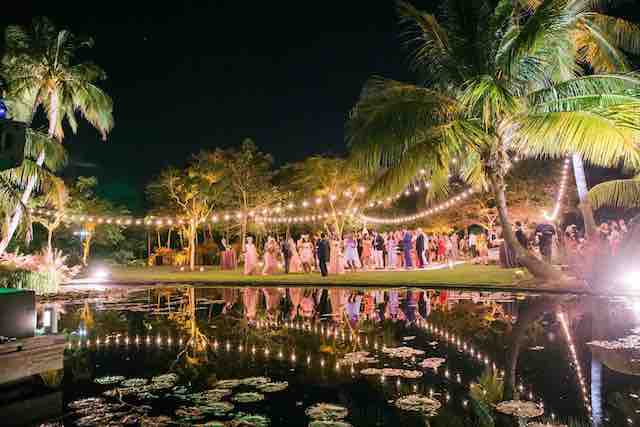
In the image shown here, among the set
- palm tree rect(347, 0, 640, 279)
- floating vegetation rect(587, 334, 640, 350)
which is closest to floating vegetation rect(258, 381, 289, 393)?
floating vegetation rect(587, 334, 640, 350)

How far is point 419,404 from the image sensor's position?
473cm

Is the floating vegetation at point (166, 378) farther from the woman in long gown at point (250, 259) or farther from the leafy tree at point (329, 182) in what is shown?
the leafy tree at point (329, 182)

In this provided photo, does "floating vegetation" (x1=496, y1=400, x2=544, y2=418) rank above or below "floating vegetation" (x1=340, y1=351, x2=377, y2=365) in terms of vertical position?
below

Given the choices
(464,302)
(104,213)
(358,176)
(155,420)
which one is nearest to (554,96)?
(464,302)

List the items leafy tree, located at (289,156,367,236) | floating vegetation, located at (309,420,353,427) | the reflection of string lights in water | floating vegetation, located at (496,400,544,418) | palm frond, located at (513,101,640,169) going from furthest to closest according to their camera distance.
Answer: leafy tree, located at (289,156,367,236), palm frond, located at (513,101,640,169), the reflection of string lights in water, floating vegetation, located at (496,400,544,418), floating vegetation, located at (309,420,353,427)

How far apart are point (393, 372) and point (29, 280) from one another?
12324 mm

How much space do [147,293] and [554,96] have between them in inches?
569

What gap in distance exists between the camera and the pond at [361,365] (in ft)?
14.9

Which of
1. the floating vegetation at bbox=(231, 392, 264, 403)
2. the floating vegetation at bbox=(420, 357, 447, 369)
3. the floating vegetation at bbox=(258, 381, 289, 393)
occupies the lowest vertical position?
the floating vegetation at bbox=(231, 392, 264, 403)

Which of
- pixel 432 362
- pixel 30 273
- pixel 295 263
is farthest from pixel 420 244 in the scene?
pixel 432 362

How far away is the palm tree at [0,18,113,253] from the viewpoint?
16817mm

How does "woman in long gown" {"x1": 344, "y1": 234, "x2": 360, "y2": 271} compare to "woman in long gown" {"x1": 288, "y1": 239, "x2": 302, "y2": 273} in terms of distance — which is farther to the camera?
"woman in long gown" {"x1": 344, "y1": 234, "x2": 360, "y2": 271}

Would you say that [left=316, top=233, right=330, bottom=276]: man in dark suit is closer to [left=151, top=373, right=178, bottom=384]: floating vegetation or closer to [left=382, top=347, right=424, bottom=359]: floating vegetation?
[left=382, top=347, right=424, bottom=359]: floating vegetation

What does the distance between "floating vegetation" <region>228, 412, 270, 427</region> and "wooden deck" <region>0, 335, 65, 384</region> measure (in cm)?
293
